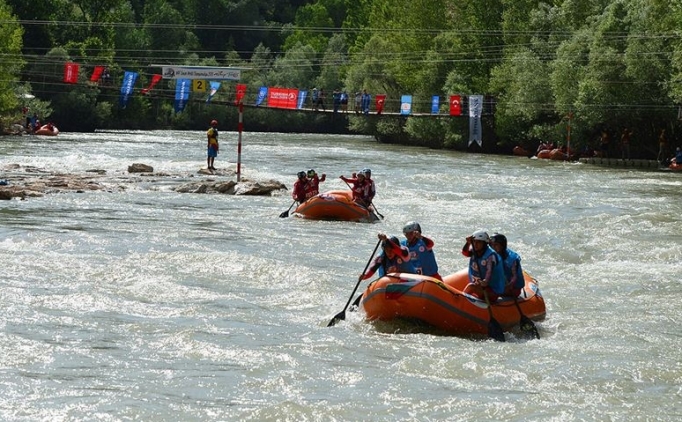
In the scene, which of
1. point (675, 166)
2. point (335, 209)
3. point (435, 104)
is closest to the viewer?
point (335, 209)

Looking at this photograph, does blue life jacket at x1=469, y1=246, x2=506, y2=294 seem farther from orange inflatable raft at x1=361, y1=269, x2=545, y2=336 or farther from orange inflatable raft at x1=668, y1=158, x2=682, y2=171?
orange inflatable raft at x1=668, y1=158, x2=682, y2=171

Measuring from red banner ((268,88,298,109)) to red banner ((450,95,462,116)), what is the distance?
35.8ft

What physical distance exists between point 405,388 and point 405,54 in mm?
64663

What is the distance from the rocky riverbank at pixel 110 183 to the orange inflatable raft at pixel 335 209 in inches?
239

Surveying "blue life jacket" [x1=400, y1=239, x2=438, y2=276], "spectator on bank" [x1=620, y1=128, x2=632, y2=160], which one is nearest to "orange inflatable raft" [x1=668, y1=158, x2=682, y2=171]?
"spectator on bank" [x1=620, y1=128, x2=632, y2=160]

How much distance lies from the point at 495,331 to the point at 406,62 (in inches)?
2419

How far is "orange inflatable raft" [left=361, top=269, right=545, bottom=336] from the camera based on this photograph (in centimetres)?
1464

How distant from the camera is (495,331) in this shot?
14672 mm

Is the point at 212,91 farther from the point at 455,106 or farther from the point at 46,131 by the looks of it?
the point at 455,106

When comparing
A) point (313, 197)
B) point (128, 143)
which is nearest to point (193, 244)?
point (313, 197)

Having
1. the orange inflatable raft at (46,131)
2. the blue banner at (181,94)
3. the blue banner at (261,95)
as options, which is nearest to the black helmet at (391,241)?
the blue banner at (181,94)

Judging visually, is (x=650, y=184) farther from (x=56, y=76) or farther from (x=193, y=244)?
(x=56, y=76)

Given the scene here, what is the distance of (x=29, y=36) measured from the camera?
8806 centimetres

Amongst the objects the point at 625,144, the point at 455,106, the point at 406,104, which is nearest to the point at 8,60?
the point at 406,104
